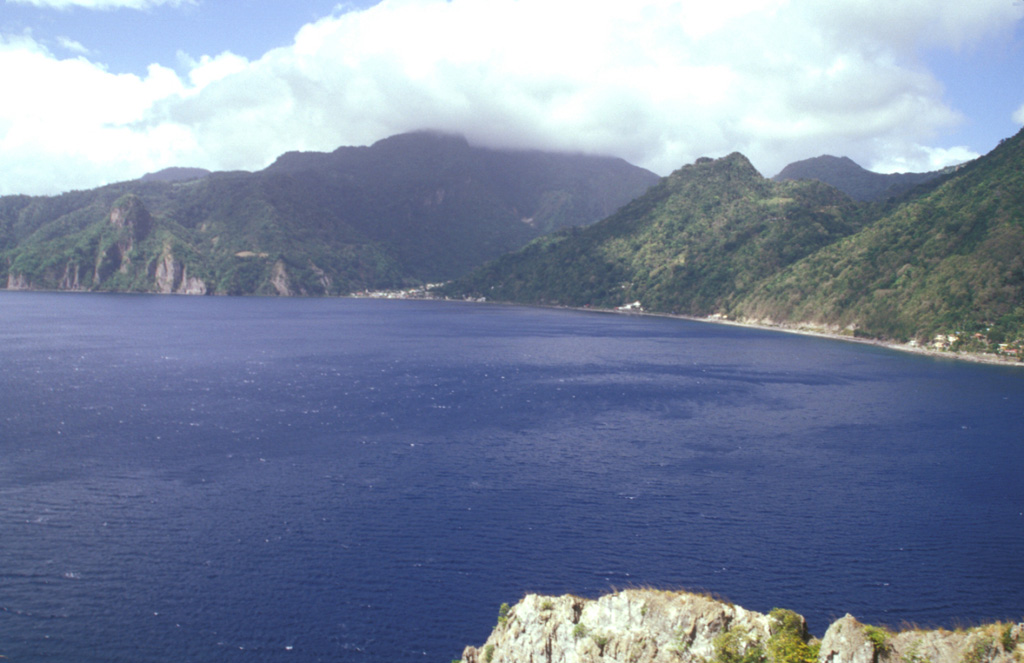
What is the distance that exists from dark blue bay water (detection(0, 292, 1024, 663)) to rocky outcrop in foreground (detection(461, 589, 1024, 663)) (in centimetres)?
1308

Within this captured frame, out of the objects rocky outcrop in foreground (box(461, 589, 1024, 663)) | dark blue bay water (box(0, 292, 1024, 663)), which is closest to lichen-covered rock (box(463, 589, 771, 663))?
rocky outcrop in foreground (box(461, 589, 1024, 663))

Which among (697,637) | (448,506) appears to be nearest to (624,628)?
(697,637)

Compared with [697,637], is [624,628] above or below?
below

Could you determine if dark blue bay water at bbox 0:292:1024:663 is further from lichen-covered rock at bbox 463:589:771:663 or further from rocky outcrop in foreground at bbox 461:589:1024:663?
rocky outcrop in foreground at bbox 461:589:1024:663

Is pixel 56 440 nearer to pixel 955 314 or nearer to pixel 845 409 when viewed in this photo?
pixel 845 409

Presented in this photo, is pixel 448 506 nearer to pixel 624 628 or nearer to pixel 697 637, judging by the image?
pixel 624 628

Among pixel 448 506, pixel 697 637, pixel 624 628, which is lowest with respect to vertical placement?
pixel 448 506

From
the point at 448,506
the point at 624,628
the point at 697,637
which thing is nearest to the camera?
the point at 697,637

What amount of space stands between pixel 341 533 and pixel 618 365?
4034 inches

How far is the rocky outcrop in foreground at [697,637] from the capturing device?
25.1 m

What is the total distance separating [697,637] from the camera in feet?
90.8

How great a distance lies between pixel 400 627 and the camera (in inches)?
1726

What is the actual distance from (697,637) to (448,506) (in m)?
37.7

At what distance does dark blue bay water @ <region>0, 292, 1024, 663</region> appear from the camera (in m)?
44.9
